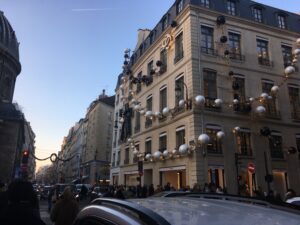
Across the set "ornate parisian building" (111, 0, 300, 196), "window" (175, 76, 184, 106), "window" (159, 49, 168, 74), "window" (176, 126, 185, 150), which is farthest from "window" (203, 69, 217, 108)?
"window" (159, 49, 168, 74)

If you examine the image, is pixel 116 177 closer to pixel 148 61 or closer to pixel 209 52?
pixel 148 61

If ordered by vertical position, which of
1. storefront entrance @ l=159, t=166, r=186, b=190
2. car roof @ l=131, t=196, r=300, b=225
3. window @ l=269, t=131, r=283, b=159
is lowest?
car roof @ l=131, t=196, r=300, b=225

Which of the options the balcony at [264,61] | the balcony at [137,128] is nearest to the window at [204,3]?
the balcony at [264,61]

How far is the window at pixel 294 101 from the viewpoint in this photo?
2169cm

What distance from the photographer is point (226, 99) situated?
1970 cm

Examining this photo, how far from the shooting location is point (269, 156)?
19.5 meters

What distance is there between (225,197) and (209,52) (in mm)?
18853

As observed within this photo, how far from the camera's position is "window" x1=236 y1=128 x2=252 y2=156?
749 inches

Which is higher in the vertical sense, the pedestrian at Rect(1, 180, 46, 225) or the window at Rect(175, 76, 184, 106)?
the window at Rect(175, 76, 184, 106)

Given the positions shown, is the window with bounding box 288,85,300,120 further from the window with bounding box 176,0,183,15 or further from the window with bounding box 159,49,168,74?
the window with bounding box 176,0,183,15

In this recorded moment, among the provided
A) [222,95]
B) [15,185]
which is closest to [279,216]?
[15,185]

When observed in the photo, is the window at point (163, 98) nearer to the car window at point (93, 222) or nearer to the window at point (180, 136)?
the window at point (180, 136)

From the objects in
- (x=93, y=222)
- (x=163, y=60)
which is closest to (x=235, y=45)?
(x=163, y=60)

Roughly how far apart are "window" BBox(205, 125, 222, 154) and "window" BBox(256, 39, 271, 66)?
23.2 feet
